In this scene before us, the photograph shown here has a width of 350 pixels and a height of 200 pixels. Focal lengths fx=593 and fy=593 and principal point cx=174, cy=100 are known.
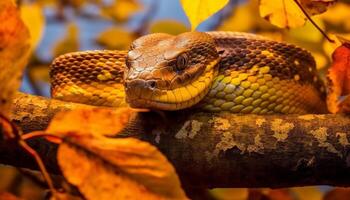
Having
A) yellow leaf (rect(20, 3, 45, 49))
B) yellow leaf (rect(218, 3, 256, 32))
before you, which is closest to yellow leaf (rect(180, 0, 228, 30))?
yellow leaf (rect(20, 3, 45, 49))

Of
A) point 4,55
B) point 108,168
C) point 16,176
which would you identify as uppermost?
point 4,55

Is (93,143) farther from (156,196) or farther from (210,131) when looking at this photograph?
(210,131)

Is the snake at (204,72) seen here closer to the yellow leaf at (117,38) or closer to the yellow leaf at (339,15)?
the yellow leaf at (339,15)

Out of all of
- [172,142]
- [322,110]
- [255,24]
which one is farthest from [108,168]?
[255,24]

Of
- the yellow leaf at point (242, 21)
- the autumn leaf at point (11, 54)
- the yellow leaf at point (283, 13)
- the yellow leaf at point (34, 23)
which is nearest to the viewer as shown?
the autumn leaf at point (11, 54)

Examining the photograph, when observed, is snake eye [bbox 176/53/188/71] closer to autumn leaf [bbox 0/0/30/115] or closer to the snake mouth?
the snake mouth

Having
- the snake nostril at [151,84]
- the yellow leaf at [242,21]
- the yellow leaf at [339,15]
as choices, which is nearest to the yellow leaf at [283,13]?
the snake nostril at [151,84]
